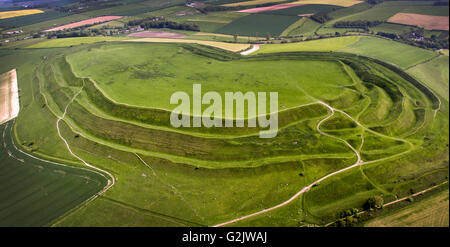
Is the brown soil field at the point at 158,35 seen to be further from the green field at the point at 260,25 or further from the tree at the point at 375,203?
the tree at the point at 375,203

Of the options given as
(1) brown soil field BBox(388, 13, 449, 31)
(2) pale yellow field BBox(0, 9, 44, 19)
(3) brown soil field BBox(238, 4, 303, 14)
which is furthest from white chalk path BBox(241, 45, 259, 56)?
(2) pale yellow field BBox(0, 9, 44, 19)

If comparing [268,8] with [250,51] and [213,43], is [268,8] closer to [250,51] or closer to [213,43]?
[213,43]

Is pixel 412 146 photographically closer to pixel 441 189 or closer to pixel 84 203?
pixel 441 189

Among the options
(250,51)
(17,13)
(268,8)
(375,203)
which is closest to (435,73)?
(375,203)

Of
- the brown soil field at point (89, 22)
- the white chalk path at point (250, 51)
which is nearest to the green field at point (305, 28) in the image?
the white chalk path at point (250, 51)

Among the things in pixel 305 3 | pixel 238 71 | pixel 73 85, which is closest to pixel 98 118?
pixel 73 85

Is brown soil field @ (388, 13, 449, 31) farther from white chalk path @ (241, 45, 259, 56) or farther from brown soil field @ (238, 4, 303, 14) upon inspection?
white chalk path @ (241, 45, 259, 56)
